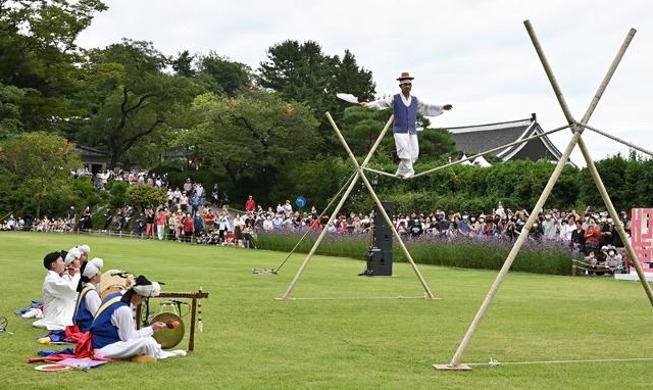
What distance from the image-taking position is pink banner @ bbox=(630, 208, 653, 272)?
78.3ft

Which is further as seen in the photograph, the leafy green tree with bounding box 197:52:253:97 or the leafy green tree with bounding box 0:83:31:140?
the leafy green tree with bounding box 197:52:253:97

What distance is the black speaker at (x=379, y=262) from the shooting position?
76.9ft

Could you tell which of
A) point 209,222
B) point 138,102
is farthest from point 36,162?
point 138,102

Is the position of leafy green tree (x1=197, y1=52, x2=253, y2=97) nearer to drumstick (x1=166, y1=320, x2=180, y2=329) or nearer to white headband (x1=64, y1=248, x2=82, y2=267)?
white headband (x1=64, y1=248, x2=82, y2=267)

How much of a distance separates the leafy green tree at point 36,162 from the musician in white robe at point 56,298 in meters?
39.7

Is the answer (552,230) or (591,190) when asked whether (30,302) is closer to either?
(552,230)

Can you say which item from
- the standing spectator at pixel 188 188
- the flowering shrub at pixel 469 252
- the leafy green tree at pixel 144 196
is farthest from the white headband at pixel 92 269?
the standing spectator at pixel 188 188

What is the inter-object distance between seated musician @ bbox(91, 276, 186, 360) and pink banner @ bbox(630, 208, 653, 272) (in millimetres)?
17369

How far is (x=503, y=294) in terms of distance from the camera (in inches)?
740

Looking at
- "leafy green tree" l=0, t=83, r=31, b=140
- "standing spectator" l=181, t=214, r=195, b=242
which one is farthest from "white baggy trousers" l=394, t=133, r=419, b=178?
"leafy green tree" l=0, t=83, r=31, b=140

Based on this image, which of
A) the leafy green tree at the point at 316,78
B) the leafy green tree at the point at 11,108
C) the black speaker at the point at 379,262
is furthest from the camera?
the leafy green tree at the point at 316,78

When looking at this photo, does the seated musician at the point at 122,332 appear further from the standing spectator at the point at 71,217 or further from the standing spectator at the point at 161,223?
the standing spectator at the point at 71,217

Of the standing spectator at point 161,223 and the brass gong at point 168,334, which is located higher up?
the standing spectator at point 161,223

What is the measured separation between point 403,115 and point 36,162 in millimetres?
40096
